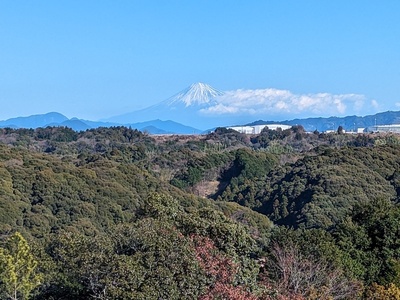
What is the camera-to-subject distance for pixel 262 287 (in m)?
14.5

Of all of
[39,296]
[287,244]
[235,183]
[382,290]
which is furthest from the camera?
[235,183]

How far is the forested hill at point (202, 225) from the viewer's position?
12.3 meters

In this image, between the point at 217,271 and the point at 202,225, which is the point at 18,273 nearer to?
the point at 217,271

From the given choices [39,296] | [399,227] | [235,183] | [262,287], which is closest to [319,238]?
[399,227]

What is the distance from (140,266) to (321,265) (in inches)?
325

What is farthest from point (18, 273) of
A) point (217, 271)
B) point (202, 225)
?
point (202, 225)

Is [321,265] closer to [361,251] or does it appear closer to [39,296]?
[361,251]

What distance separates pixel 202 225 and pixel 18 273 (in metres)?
4.45

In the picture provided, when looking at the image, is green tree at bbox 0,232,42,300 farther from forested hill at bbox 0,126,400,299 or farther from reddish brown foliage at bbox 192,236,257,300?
reddish brown foliage at bbox 192,236,257,300

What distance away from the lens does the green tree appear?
41.1 feet

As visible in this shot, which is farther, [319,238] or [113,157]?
[113,157]

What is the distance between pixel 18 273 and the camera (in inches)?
503

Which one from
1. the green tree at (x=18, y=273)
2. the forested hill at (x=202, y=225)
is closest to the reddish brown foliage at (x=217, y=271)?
the forested hill at (x=202, y=225)

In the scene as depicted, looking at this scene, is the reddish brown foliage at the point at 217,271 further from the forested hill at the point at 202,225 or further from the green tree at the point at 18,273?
the green tree at the point at 18,273
